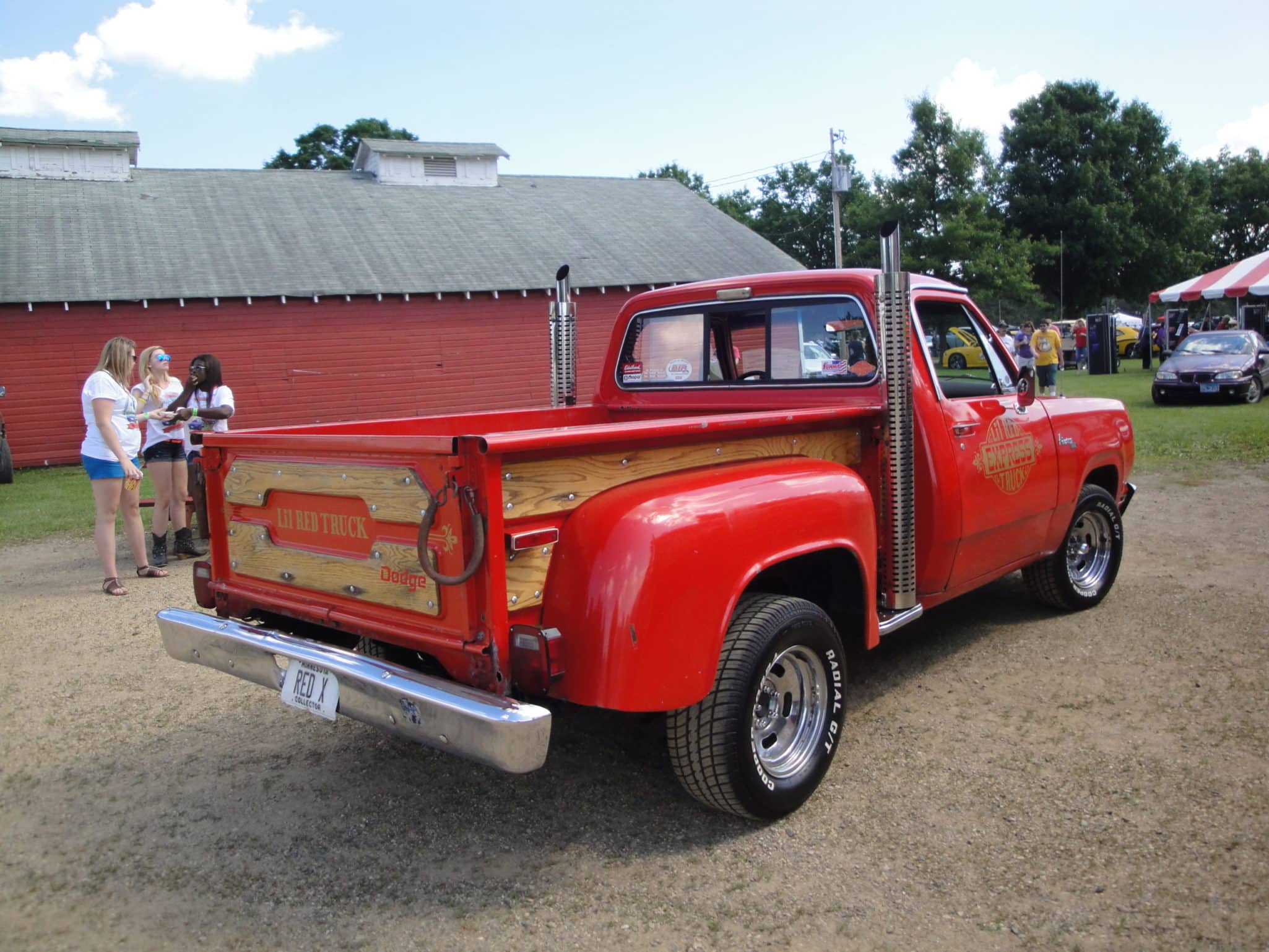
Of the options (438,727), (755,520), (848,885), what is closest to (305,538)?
(438,727)

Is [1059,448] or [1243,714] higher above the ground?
[1059,448]

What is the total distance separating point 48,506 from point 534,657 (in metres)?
10.7

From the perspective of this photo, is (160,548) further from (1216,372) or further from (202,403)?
(1216,372)

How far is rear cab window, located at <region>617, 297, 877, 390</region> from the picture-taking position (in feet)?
13.9

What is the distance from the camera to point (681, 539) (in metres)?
2.84

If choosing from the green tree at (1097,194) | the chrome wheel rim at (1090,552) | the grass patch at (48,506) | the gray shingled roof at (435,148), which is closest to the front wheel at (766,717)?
the chrome wheel rim at (1090,552)

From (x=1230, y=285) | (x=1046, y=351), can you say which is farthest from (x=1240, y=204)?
(x=1046, y=351)

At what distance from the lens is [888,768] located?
3.63 m

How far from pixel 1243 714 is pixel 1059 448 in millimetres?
1510

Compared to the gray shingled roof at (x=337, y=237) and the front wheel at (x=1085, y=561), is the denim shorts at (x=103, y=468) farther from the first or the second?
the gray shingled roof at (x=337, y=237)

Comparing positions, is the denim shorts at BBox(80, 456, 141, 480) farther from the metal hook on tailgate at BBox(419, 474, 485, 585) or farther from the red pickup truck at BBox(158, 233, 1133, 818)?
the metal hook on tailgate at BBox(419, 474, 485, 585)

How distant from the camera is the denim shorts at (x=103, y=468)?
252 inches

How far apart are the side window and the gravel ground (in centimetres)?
133

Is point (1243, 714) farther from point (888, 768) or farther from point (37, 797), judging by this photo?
point (37, 797)
